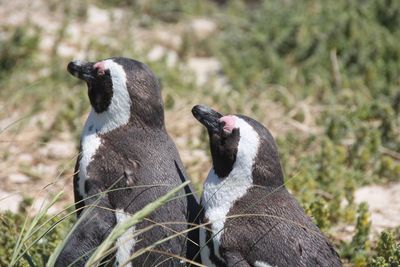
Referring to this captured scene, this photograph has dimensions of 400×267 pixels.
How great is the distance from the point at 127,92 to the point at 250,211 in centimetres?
89

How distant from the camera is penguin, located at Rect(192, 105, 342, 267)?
4.09 metres

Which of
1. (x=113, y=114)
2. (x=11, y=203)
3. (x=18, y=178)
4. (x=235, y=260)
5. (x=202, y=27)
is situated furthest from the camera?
(x=202, y=27)

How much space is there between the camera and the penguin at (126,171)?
4328 millimetres

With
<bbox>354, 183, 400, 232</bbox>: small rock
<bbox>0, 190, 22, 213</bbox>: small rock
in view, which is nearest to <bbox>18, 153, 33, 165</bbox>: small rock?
<bbox>0, 190, 22, 213</bbox>: small rock

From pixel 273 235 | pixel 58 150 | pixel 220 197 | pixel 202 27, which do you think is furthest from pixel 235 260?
pixel 202 27

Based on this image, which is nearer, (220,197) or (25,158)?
(220,197)

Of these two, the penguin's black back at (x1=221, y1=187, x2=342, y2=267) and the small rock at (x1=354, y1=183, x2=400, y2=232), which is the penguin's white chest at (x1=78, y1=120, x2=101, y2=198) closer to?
the penguin's black back at (x1=221, y1=187, x2=342, y2=267)

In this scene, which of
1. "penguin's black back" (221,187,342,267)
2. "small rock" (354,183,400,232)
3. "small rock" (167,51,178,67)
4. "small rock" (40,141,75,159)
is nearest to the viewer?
"penguin's black back" (221,187,342,267)

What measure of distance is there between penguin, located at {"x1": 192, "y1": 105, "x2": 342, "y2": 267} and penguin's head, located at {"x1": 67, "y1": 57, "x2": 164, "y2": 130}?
0.25m

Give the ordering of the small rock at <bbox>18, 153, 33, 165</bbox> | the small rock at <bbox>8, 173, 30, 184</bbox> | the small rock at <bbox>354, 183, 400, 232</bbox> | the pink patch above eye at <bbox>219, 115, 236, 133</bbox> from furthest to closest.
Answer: the small rock at <bbox>18, 153, 33, 165</bbox>
the small rock at <bbox>8, 173, 30, 184</bbox>
the small rock at <bbox>354, 183, 400, 232</bbox>
the pink patch above eye at <bbox>219, 115, 236, 133</bbox>

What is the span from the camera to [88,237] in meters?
4.34

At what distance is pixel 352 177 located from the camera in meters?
6.38

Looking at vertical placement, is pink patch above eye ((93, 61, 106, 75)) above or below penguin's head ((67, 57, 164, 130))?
above

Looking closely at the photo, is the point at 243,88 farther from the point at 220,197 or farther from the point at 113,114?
the point at 220,197
